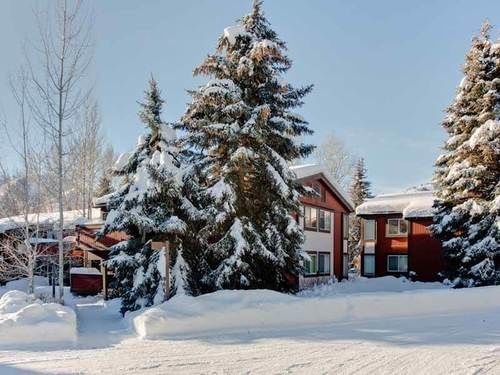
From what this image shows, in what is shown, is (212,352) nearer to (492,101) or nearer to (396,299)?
(396,299)

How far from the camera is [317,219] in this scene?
25609mm

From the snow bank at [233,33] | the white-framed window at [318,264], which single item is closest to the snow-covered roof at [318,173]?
the white-framed window at [318,264]

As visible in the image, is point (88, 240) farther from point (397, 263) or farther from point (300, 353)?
point (300, 353)

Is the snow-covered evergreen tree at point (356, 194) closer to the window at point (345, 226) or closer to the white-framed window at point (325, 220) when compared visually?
the window at point (345, 226)

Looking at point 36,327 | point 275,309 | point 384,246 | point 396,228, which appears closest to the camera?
point 36,327

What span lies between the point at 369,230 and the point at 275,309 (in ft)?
67.8

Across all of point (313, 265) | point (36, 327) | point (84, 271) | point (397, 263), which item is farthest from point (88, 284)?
point (397, 263)

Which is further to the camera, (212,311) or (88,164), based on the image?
(88,164)

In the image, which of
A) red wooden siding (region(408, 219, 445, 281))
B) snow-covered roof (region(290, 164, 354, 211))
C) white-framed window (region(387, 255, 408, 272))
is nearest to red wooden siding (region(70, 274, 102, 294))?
snow-covered roof (region(290, 164, 354, 211))

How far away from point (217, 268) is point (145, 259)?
2.50 meters

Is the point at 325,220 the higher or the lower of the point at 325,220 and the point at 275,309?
the higher

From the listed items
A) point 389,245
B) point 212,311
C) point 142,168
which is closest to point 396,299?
point 212,311

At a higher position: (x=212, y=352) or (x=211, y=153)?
(x=211, y=153)

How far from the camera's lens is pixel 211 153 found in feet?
44.3
